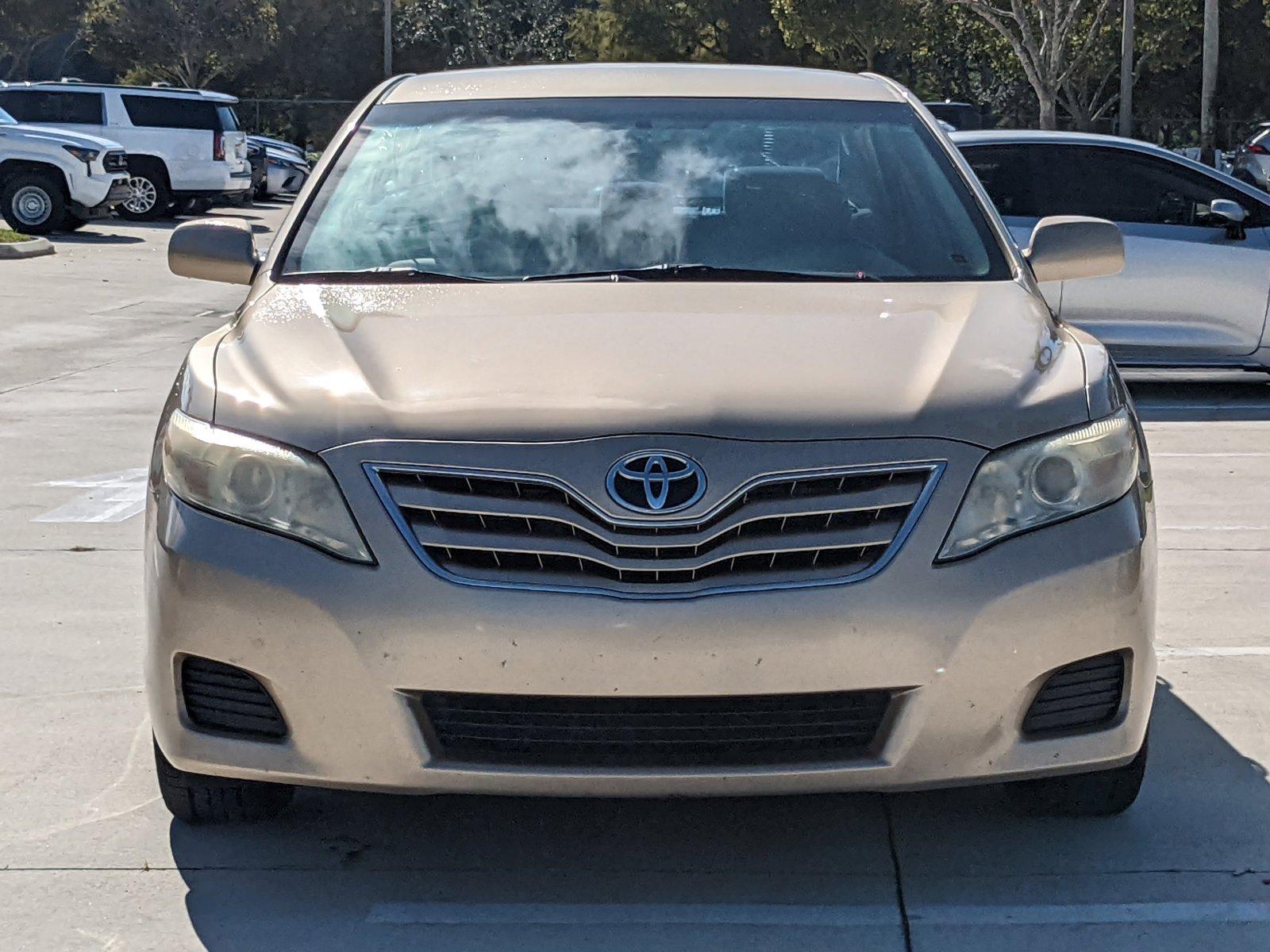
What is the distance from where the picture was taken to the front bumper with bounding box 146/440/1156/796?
330 cm

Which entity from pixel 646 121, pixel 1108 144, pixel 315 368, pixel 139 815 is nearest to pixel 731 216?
pixel 646 121

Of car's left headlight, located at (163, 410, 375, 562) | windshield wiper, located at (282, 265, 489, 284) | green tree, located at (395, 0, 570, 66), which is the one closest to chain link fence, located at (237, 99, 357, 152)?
green tree, located at (395, 0, 570, 66)

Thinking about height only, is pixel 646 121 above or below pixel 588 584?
above

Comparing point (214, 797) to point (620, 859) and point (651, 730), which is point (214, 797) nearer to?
point (620, 859)

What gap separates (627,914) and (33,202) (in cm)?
2275

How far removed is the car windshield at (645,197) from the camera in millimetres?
4457

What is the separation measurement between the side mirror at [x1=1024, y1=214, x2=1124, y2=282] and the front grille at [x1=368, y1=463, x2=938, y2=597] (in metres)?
1.69

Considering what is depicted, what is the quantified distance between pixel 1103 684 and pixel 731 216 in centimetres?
160

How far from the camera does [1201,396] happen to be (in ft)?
38.2

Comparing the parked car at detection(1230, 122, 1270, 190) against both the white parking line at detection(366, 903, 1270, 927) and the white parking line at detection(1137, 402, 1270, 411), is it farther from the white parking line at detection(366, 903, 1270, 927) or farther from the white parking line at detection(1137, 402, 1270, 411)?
the white parking line at detection(366, 903, 1270, 927)

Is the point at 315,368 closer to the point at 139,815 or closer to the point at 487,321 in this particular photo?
the point at 487,321

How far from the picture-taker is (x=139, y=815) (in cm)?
410

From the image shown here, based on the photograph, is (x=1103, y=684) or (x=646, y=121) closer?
(x=1103, y=684)

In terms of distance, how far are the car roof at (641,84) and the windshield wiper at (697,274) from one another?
0.79 metres
